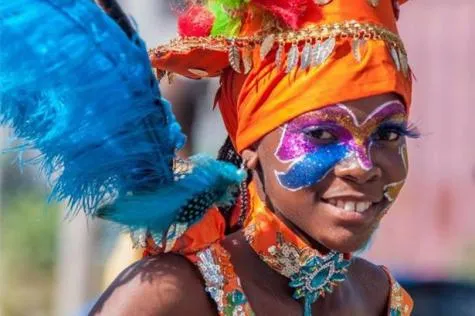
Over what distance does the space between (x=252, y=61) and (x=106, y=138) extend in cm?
44

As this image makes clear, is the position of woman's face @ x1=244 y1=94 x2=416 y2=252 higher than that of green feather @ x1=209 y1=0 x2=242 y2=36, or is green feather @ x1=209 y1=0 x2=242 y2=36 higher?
green feather @ x1=209 y1=0 x2=242 y2=36

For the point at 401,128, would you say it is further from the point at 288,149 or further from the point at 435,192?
the point at 435,192

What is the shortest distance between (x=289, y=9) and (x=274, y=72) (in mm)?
145

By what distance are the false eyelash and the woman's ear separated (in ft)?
0.96

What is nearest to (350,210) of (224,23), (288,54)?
(288,54)

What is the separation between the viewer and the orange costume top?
8.39 ft

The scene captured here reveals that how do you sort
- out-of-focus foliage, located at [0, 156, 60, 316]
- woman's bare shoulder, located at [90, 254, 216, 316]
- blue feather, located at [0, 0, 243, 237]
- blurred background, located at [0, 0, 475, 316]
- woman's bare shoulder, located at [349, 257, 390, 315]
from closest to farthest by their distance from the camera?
blue feather, located at [0, 0, 243, 237], woman's bare shoulder, located at [90, 254, 216, 316], woman's bare shoulder, located at [349, 257, 390, 315], blurred background, located at [0, 0, 475, 316], out-of-focus foliage, located at [0, 156, 60, 316]

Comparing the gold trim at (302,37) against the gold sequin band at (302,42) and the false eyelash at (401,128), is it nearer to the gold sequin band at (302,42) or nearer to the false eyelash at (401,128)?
the gold sequin band at (302,42)

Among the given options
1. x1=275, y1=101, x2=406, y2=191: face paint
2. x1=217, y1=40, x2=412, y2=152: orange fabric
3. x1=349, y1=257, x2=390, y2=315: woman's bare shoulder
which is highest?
x1=217, y1=40, x2=412, y2=152: orange fabric

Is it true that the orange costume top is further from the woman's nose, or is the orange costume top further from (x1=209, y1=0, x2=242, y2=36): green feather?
the woman's nose

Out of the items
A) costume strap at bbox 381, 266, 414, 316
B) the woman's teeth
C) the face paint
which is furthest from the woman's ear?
costume strap at bbox 381, 266, 414, 316

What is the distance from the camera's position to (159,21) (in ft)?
18.0

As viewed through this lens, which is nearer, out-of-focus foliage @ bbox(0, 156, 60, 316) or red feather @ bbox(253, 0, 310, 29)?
red feather @ bbox(253, 0, 310, 29)

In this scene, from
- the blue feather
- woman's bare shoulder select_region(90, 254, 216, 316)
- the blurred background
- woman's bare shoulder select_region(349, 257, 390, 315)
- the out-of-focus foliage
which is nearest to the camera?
the blue feather
